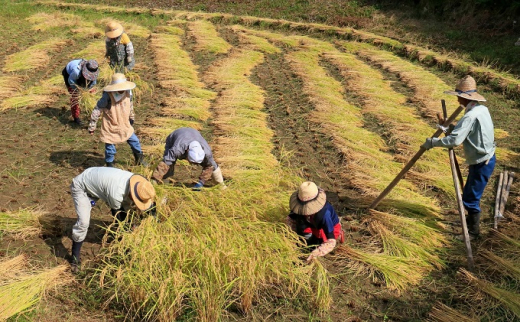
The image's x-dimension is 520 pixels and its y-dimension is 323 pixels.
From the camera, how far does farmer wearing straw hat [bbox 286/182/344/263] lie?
3.29 metres

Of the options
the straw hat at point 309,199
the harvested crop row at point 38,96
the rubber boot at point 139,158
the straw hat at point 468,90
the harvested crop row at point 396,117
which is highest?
the straw hat at point 468,90

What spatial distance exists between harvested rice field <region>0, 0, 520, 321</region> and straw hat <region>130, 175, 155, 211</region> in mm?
186

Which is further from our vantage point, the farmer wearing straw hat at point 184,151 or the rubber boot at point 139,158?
the rubber boot at point 139,158

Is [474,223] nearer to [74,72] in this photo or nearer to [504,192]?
[504,192]

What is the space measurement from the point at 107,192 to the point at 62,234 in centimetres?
88

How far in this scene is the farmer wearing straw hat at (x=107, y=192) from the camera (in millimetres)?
3258

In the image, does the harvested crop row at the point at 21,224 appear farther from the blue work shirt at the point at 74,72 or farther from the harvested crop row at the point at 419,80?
the harvested crop row at the point at 419,80

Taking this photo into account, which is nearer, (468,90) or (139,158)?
(468,90)

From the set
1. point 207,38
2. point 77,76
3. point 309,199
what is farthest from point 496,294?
point 207,38

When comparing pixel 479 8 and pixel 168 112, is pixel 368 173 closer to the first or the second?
pixel 168 112

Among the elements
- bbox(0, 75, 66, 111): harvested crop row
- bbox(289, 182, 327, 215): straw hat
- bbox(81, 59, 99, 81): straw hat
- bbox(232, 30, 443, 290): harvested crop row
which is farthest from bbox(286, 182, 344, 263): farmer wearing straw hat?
bbox(0, 75, 66, 111): harvested crop row

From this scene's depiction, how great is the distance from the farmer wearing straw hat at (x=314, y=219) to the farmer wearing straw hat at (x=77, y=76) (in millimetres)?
3514

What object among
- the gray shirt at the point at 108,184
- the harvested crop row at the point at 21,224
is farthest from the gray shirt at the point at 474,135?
the harvested crop row at the point at 21,224

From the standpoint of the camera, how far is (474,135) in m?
3.77
